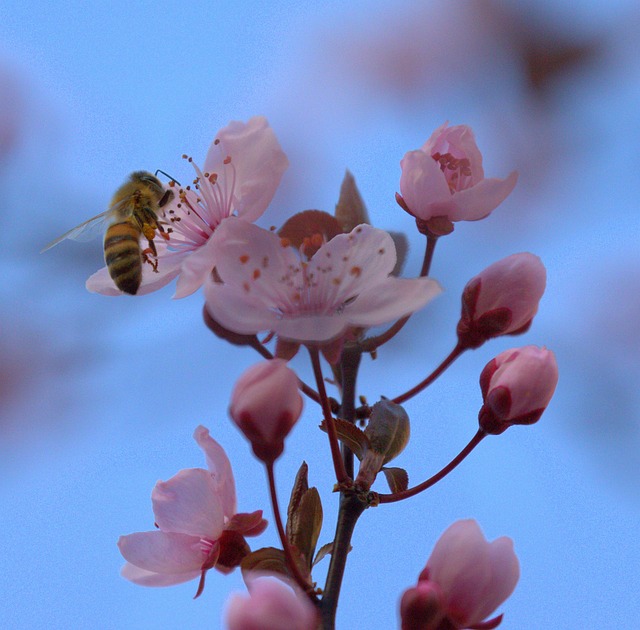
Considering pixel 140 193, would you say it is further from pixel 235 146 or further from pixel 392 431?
pixel 392 431

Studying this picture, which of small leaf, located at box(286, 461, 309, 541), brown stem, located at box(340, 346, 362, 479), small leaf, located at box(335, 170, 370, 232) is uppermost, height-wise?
small leaf, located at box(335, 170, 370, 232)

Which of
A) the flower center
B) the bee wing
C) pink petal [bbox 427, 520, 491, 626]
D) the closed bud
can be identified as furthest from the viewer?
the bee wing

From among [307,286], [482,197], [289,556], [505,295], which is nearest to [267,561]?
[289,556]

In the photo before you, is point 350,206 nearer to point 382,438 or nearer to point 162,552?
point 382,438

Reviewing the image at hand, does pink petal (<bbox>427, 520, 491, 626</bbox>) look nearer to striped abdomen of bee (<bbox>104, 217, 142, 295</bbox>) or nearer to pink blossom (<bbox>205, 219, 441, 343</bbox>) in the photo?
pink blossom (<bbox>205, 219, 441, 343</bbox>)

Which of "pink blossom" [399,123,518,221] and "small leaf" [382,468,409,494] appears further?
"pink blossom" [399,123,518,221]

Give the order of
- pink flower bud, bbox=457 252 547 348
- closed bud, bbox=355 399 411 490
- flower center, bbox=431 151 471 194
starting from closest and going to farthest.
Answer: closed bud, bbox=355 399 411 490 → pink flower bud, bbox=457 252 547 348 → flower center, bbox=431 151 471 194

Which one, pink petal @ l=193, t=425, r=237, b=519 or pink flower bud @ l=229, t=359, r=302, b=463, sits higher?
pink petal @ l=193, t=425, r=237, b=519

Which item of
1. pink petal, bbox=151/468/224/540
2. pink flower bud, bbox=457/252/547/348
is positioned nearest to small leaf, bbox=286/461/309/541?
pink petal, bbox=151/468/224/540
